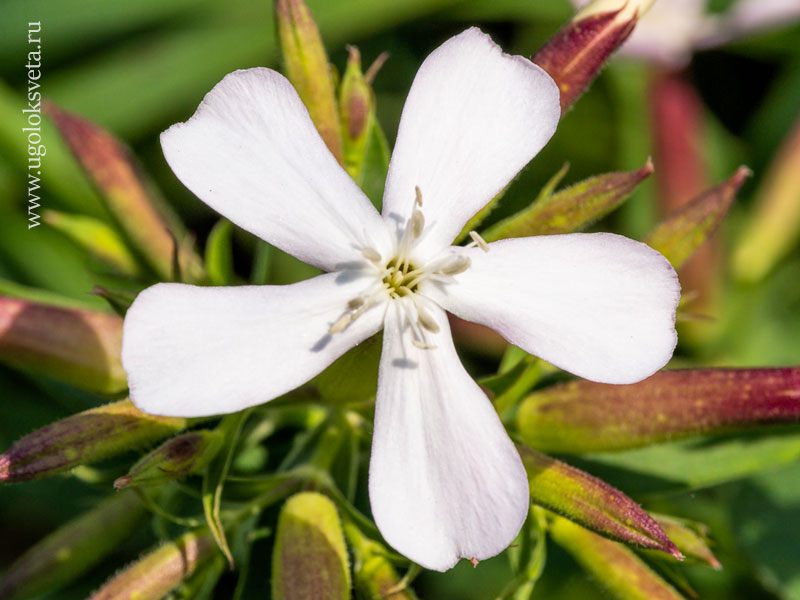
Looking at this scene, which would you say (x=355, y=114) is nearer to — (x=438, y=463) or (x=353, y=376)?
(x=353, y=376)

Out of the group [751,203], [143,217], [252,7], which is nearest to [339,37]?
[252,7]

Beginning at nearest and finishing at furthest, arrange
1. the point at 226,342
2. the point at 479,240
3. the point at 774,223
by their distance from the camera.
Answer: the point at 226,342, the point at 479,240, the point at 774,223

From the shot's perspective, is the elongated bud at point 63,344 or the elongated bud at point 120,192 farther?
the elongated bud at point 120,192

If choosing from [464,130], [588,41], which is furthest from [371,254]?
[588,41]

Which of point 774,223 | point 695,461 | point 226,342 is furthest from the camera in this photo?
point 774,223

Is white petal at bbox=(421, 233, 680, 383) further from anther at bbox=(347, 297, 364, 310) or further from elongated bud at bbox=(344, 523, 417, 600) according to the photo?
elongated bud at bbox=(344, 523, 417, 600)

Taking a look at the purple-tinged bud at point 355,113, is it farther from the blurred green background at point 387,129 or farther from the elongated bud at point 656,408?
the blurred green background at point 387,129

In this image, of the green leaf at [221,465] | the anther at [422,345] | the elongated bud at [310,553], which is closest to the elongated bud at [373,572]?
the elongated bud at [310,553]
